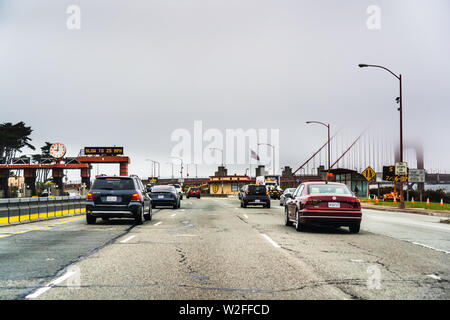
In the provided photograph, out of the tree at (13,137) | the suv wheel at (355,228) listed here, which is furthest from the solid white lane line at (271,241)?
the tree at (13,137)

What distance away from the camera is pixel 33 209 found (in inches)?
821

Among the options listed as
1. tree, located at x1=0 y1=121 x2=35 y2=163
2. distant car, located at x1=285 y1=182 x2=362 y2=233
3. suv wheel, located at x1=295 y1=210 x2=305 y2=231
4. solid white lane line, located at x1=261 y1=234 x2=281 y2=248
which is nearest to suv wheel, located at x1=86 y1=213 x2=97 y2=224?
solid white lane line, located at x1=261 y1=234 x2=281 y2=248

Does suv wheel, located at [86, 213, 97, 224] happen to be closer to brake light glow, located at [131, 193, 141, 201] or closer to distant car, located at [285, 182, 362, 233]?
brake light glow, located at [131, 193, 141, 201]

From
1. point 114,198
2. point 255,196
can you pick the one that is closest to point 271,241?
point 114,198

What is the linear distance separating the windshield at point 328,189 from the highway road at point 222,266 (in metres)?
1.42

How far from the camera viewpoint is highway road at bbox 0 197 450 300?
21.0 feet

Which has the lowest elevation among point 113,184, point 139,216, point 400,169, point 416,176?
point 139,216

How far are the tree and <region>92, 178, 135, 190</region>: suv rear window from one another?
282ft

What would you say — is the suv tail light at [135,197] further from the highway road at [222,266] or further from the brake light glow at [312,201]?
the brake light glow at [312,201]

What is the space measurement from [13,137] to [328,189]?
94.5 metres

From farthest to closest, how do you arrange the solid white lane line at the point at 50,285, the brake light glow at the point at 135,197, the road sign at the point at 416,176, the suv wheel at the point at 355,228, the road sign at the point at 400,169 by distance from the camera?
1. the road sign at the point at 416,176
2. the road sign at the point at 400,169
3. the brake light glow at the point at 135,197
4. the suv wheel at the point at 355,228
5. the solid white lane line at the point at 50,285

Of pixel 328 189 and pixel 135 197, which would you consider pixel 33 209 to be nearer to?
pixel 135 197

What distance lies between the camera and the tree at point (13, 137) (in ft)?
318
